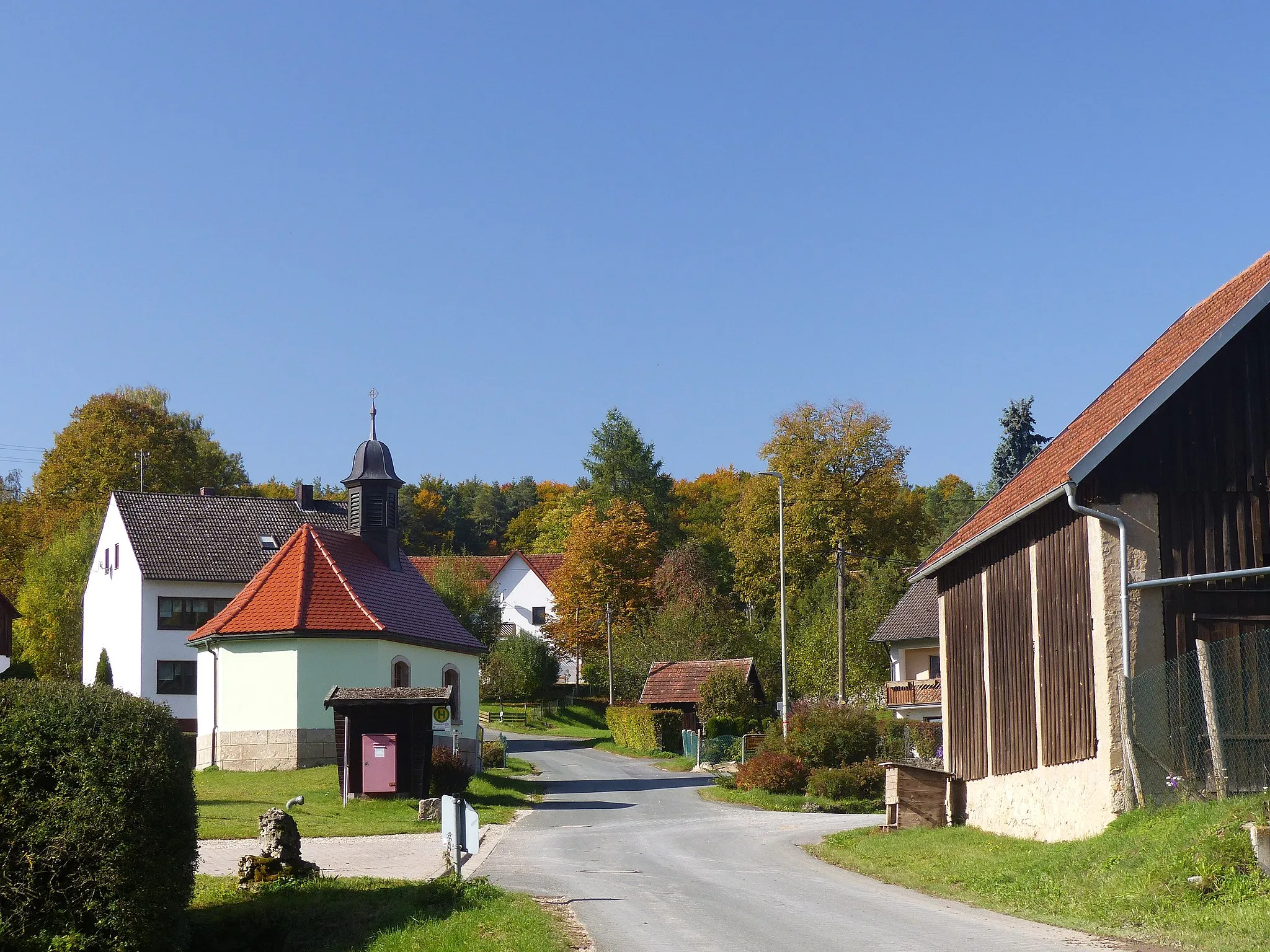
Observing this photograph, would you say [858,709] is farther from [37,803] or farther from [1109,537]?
[37,803]

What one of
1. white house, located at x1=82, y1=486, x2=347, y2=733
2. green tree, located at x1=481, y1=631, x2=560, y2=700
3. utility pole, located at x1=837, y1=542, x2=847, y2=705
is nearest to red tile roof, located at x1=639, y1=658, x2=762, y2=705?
utility pole, located at x1=837, y1=542, x2=847, y2=705

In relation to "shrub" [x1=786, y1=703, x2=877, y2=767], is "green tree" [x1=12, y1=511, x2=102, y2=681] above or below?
above

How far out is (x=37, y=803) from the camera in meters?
10.8

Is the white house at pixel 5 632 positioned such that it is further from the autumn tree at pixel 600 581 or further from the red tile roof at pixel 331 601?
the autumn tree at pixel 600 581

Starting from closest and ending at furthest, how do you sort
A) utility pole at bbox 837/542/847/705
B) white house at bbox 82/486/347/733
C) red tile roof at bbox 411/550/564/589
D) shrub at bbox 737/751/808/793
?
shrub at bbox 737/751/808/793
utility pole at bbox 837/542/847/705
white house at bbox 82/486/347/733
red tile roof at bbox 411/550/564/589

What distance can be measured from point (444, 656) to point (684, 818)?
1428 centimetres

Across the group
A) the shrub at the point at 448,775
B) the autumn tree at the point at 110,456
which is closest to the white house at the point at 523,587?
the autumn tree at the point at 110,456

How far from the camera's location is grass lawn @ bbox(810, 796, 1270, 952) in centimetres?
1159

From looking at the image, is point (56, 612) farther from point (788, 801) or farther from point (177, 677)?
point (788, 801)

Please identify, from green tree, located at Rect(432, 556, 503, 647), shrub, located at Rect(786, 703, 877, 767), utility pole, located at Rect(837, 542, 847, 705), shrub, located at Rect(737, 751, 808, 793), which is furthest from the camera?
green tree, located at Rect(432, 556, 503, 647)

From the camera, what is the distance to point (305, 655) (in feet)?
117

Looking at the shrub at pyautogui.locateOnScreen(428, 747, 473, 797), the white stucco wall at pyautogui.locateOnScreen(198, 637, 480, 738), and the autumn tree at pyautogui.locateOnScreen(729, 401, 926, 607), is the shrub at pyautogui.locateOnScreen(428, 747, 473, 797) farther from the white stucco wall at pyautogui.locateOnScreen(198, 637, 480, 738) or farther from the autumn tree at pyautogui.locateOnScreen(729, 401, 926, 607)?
the autumn tree at pyautogui.locateOnScreen(729, 401, 926, 607)

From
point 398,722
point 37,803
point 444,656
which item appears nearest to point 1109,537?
point 37,803

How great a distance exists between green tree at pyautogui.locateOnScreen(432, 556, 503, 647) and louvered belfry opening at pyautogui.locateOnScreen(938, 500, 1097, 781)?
5274 centimetres
